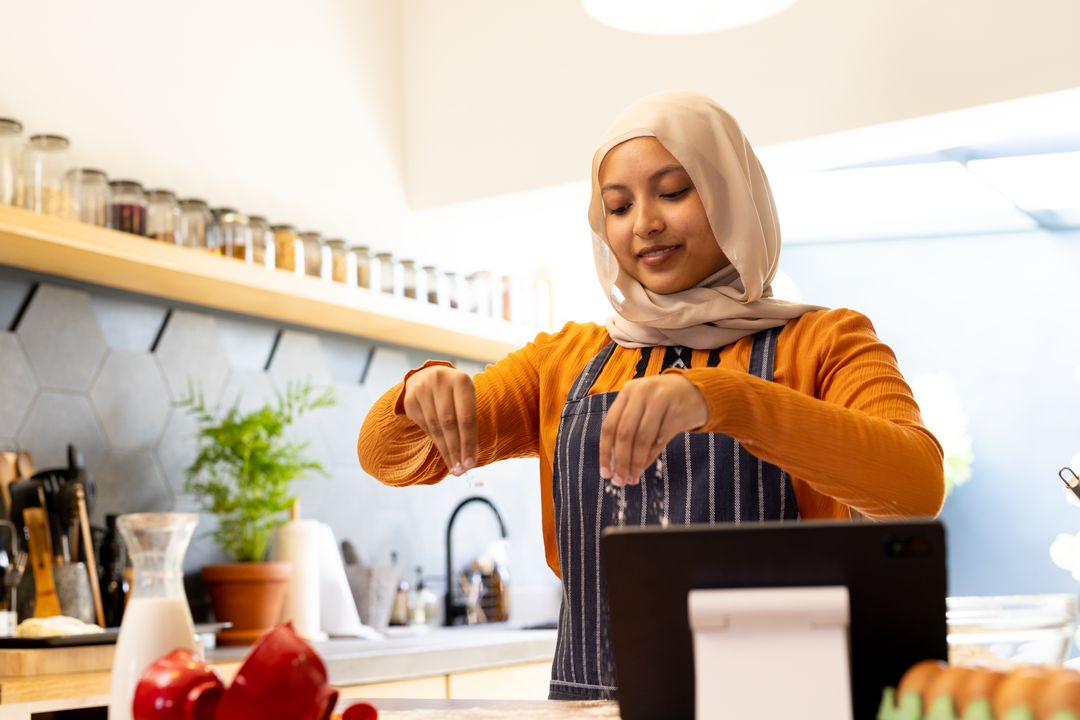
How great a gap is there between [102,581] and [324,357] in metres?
1.08

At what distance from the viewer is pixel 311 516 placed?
128 inches

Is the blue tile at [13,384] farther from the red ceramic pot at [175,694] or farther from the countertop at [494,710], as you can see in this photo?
the red ceramic pot at [175,694]

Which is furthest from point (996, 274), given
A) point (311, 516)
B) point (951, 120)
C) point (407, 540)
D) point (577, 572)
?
point (577, 572)

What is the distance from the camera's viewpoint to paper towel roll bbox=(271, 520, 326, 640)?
2.87 m

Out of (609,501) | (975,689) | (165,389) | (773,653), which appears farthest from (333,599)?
(975,689)

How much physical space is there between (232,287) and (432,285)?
32.7 inches

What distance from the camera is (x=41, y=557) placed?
235cm

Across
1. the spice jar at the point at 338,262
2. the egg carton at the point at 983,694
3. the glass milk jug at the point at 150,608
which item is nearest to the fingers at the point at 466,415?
the glass milk jug at the point at 150,608

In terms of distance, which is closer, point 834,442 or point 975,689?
point 975,689

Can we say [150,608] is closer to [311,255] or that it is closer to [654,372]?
[654,372]

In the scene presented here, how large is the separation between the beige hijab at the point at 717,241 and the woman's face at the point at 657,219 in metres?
0.01

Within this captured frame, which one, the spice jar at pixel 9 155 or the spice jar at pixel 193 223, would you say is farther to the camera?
the spice jar at pixel 193 223

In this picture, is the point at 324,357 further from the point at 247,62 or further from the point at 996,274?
the point at 996,274

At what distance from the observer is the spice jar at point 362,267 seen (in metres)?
3.23
